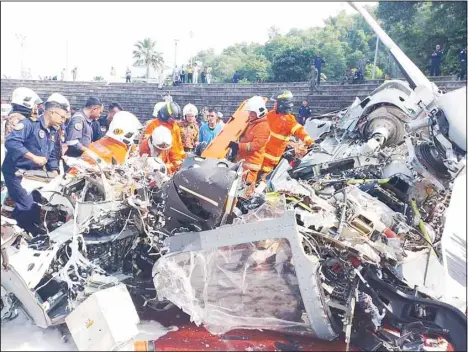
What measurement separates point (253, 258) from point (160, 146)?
2713mm

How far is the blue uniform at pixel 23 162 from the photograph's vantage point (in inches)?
172

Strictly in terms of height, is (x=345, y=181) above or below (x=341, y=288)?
above

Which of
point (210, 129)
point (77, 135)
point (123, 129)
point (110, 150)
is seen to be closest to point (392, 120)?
point (210, 129)

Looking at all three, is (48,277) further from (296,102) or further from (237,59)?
(237,59)

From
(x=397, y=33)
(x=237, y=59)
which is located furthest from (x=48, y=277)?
(x=237, y=59)

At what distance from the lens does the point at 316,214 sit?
3.31m

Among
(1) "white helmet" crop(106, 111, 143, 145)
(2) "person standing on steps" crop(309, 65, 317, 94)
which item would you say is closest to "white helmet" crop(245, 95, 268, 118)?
(1) "white helmet" crop(106, 111, 143, 145)

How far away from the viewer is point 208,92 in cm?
Answer: 2142

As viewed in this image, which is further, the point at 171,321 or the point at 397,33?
the point at 397,33

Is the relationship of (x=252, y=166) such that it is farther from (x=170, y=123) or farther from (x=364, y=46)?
(x=364, y=46)

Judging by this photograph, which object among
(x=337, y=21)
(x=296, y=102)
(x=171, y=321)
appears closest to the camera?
(x=171, y=321)

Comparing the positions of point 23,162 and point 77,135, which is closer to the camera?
point 23,162

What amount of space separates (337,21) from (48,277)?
4645 cm

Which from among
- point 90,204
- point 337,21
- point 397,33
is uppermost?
point 337,21
